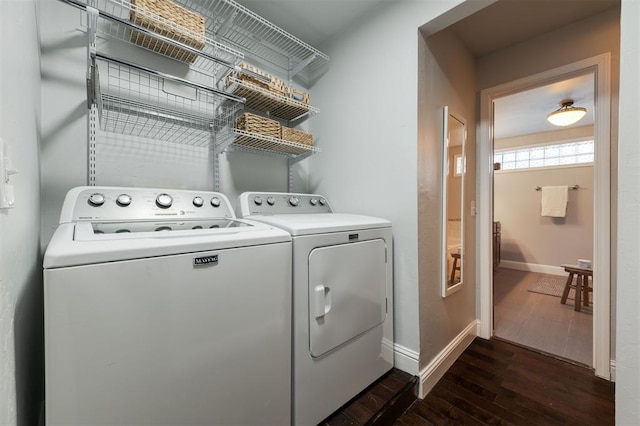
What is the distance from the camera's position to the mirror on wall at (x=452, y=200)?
5.83 ft

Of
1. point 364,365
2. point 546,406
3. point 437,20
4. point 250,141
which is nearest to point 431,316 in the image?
point 364,365

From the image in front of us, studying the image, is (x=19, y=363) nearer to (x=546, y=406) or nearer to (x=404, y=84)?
(x=404, y=84)

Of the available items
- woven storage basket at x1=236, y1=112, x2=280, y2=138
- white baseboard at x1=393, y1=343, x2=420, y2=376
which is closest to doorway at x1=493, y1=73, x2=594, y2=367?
white baseboard at x1=393, y1=343, x2=420, y2=376

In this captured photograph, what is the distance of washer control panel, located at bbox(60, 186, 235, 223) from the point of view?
112 centimetres

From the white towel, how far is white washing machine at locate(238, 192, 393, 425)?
466cm

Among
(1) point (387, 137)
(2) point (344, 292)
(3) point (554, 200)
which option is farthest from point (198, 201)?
(3) point (554, 200)

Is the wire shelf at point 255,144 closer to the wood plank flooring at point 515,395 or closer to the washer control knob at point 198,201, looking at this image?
the washer control knob at point 198,201

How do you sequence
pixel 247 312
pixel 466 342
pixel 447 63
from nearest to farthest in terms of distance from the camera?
1. pixel 247 312
2. pixel 447 63
3. pixel 466 342

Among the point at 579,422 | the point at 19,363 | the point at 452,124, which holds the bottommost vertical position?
the point at 579,422

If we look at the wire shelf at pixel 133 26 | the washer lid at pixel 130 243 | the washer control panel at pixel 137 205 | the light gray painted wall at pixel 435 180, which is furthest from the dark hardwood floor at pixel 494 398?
the wire shelf at pixel 133 26

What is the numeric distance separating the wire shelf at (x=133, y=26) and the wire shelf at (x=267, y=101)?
0.11 m

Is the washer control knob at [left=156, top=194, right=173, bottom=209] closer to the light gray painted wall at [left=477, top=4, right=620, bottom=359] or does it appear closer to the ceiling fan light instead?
the light gray painted wall at [left=477, top=4, right=620, bottom=359]

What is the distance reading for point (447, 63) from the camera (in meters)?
1.88

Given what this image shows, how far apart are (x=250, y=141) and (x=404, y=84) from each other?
1.02 m
